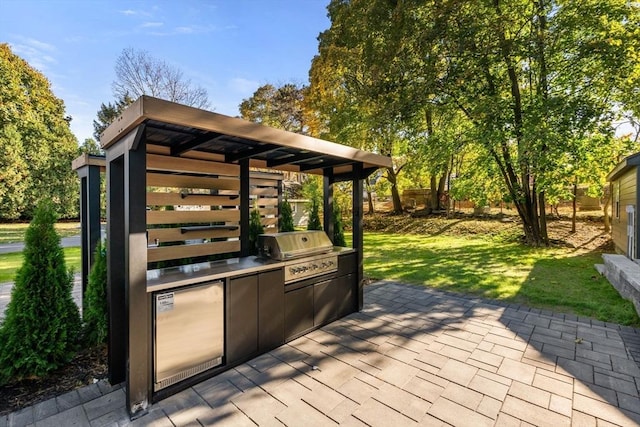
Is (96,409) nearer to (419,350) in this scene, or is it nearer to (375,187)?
(419,350)

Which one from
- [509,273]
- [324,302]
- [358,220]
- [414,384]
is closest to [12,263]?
[324,302]

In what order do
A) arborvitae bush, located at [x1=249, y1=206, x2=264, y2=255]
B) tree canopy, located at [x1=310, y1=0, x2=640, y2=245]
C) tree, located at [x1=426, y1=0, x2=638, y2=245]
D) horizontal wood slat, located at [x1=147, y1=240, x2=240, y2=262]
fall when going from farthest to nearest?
tree canopy, located at [x1=310, y1=0, x2=640, y2=245]
tree, located at [x1=426, y1=0, x2=638, y2=245]
arborvitae bush, located at [x1=249, y1=206, x2=264, y2=255]
horizontal wood slat, located at [x1=147, y1=240, x2=240, y2=262]

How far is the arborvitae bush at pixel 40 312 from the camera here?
213 cm

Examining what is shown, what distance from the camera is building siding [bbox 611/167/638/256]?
17.8 ft

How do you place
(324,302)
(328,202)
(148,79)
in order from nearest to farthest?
(324,302), (328,202), (148,79)

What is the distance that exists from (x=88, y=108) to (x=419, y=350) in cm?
2449

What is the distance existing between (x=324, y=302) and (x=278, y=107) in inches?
644

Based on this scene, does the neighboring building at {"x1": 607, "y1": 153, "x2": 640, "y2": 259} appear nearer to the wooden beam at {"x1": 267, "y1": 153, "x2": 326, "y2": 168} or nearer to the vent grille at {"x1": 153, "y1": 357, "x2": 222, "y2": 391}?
the wooden beam at {"x1": 267, "y1": 153, "x2": 326, "y2": 168}

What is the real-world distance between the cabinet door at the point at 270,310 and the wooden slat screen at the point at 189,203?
959 mm

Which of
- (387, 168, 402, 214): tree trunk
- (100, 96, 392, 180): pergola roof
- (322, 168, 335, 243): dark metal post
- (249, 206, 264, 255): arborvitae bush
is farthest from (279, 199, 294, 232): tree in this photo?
(387, 168, 402, 214): tree trunk

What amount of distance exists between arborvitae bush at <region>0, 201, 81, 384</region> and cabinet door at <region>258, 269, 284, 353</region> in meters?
1.52

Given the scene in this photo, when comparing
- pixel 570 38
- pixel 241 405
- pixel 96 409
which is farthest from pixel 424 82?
pixel 96 409

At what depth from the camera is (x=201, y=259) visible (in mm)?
3641

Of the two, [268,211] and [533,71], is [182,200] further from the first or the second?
[533,71]
